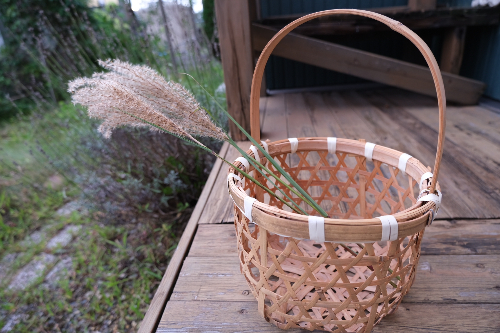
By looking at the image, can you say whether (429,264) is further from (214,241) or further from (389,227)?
(214,241)

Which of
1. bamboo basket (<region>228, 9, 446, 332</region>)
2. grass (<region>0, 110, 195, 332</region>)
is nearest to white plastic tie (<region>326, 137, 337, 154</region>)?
bamboo basket (<region>228, 9, 446, 332</region>)

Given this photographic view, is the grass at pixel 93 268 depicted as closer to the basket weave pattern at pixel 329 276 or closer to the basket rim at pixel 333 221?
A: the basket weave pattern at pixel 329 276

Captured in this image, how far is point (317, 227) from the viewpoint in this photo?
1.71 ft

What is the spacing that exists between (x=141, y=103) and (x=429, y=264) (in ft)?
2.89

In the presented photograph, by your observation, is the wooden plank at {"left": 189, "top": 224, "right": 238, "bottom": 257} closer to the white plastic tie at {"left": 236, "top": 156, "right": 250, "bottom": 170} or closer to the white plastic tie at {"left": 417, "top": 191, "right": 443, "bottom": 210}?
the white plastic tie at {"left": 236, "top": 156, "right": 250, "bottom": 170}

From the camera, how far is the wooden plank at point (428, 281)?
794 millimetres

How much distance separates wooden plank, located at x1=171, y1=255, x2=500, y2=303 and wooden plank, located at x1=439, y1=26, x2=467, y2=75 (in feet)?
7.21

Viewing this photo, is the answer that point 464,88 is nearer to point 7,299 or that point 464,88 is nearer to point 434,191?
point 434,191

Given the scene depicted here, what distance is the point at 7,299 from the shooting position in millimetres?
1550

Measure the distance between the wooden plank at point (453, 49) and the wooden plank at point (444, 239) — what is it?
1.99 m

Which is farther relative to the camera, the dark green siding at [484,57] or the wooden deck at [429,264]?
the dark green siding at [484,57]

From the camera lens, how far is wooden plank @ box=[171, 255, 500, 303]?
79 cm

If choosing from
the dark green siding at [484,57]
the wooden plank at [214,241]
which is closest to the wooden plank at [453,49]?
the dark green siding at [484,57]

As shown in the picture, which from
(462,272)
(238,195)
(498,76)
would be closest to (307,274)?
(238,195)
